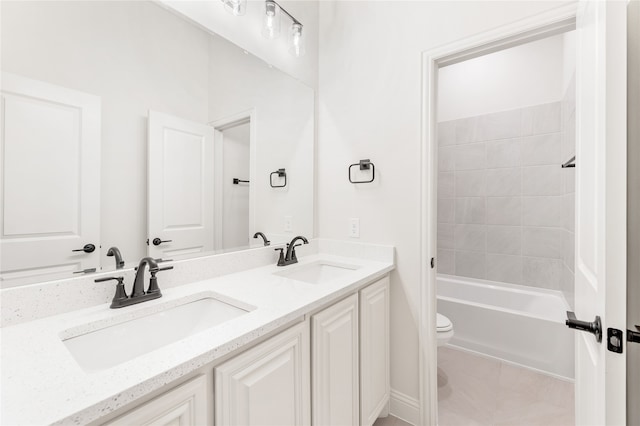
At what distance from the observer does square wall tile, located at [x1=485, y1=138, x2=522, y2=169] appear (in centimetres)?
267

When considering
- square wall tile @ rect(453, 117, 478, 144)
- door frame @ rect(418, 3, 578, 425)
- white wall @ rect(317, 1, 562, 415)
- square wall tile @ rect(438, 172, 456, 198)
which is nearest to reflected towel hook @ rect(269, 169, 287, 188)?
white wall @ rect(317, 1, 562, 415)

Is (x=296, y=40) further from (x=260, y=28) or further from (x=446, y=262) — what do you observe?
(x=446, y=262)

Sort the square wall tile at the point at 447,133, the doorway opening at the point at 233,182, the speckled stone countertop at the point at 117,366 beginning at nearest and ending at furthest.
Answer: the speckled stone countertop at the point at 117,366
the doorway opening at the point at 233,182
the square wall tile at the point at 447,133

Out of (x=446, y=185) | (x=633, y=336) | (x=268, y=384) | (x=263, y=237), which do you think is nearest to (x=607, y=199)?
(x=633, y=336)

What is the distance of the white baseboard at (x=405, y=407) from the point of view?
158cm

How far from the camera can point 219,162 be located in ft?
4.66

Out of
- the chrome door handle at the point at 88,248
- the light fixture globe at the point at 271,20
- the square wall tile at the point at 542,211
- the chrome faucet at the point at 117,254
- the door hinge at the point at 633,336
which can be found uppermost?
the light fixture globe at the point at 271,20

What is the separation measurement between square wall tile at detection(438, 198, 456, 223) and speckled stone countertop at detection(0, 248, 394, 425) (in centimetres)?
226

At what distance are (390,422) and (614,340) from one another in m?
1.35

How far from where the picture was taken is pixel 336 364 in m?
1.17

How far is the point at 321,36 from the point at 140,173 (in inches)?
60.8

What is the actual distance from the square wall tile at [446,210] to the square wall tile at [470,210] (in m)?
0.04

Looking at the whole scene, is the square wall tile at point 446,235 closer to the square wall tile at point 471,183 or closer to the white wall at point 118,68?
the square wall tile at point 471,183

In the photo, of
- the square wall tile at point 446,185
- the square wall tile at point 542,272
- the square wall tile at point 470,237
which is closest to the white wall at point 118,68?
the square wall tile at point 446,185
